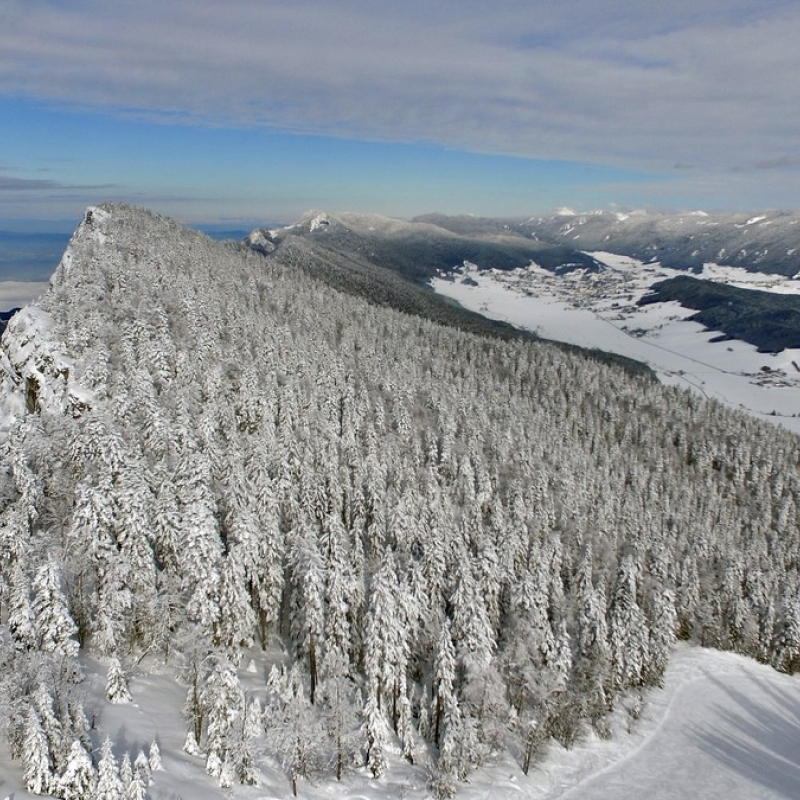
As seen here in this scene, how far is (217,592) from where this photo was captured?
47750 mm

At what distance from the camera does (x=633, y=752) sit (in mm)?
60812

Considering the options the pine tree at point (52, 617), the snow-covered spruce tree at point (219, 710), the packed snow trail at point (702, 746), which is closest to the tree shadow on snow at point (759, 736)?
the packed snow trail at point (702, 746)

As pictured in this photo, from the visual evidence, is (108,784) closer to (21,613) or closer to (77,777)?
(77,777)

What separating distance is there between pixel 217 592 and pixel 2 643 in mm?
14893

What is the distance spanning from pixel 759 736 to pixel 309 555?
191ft

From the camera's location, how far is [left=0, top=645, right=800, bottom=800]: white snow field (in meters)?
38.2

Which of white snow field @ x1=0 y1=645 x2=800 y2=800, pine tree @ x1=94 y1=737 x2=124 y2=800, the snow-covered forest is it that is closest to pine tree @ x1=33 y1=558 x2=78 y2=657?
the snow-covered forest

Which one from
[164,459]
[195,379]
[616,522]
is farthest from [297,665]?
[616,522]

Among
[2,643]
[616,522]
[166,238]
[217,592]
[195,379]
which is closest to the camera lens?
[2,643]

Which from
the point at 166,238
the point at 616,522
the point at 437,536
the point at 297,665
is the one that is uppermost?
the point at 166,238

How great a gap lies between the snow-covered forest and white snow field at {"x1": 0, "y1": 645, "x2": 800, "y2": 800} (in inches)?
50.5

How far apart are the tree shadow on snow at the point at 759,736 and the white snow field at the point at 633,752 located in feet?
0.48

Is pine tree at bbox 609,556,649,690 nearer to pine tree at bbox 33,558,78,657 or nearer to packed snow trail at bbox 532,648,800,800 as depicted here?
packed snow trail at bbox 532,648,800,800

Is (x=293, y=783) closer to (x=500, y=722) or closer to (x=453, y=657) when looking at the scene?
(x=453, y=657)
